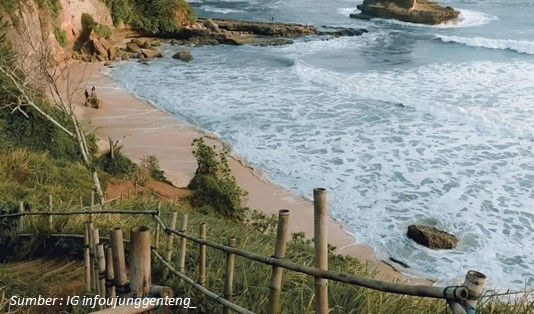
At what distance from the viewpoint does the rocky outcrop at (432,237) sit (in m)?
10.4

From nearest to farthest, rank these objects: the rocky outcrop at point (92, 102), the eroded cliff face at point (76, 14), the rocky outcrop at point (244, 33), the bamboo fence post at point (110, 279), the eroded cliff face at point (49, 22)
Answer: the bamboo fence post at point (110, 279), the rocky outcrop at point (92, 102), the eroded cliff face at point (49, 22), the eroded cliff face at point (76, 14), the rocky outcrop at point (244, 33)

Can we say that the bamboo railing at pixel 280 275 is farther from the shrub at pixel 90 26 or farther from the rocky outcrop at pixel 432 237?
the shrub at pixel 90 26

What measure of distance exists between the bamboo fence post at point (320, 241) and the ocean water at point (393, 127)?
6.94m

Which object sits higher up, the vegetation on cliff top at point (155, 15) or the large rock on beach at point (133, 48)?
the vegetation on cliff top at point (155, 15)

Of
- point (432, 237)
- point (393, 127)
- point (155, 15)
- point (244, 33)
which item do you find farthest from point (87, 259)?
point (244, 33)

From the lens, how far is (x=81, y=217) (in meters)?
6.73

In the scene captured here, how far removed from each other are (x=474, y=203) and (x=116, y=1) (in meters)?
27.1

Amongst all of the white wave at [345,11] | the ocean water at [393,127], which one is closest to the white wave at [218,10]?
the white wave at [345,11]

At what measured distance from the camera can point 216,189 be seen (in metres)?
11.6

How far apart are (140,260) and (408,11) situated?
4449cm

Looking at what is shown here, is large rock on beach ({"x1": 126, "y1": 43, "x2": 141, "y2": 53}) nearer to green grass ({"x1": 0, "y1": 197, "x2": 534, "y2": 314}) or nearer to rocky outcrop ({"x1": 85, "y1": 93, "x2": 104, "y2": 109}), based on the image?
rocky outcrop ({"x1": 85, "y1": 93, "x2": 104, "y2": 109})

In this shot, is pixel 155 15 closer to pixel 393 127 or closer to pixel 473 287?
pixel 393 127

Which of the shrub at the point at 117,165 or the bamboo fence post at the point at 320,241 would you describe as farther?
the shrub at the point at 117,165

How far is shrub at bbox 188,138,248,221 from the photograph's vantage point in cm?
1111
